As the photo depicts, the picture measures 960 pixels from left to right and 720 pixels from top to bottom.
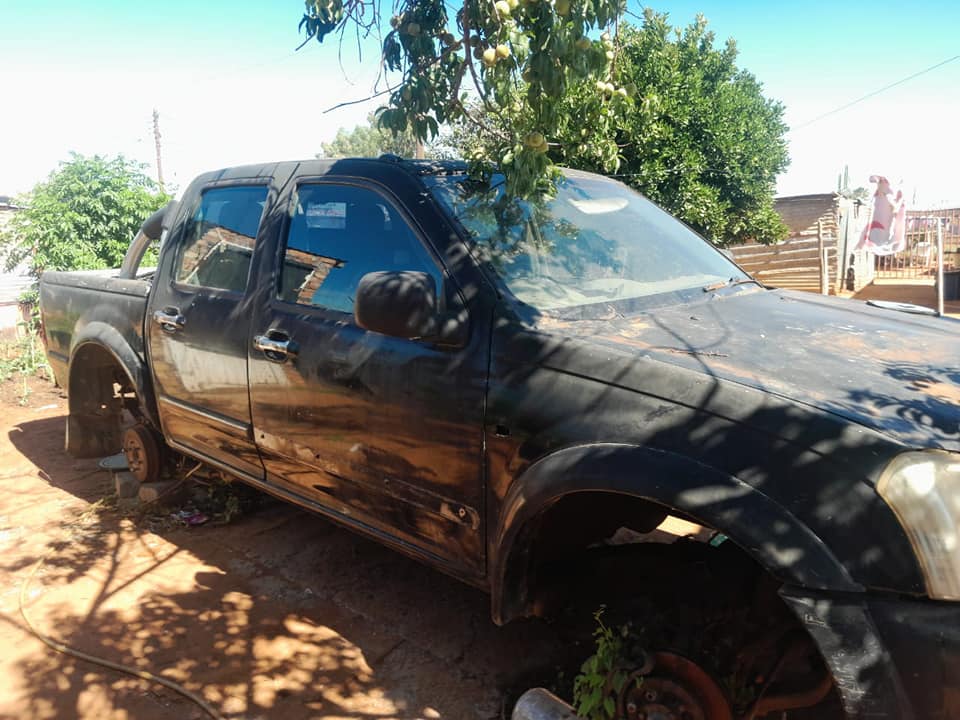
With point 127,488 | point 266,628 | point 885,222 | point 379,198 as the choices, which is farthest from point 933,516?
point 885,222

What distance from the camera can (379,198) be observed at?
2900mm

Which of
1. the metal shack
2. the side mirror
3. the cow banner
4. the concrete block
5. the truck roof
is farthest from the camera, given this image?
the metal shack

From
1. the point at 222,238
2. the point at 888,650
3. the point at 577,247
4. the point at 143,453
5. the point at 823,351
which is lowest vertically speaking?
the point at 143,453

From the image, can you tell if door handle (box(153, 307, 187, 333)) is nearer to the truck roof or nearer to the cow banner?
the truck roof

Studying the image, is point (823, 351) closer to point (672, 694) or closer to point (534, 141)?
point (672, 694)

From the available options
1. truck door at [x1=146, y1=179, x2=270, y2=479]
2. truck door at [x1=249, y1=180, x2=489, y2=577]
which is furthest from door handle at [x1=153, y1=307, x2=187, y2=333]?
A: truck door at [x1=249, y1=180, x2=489, y2=577]

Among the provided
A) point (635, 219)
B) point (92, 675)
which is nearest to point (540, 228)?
point (635, 219)

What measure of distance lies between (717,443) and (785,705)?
85 centimetres

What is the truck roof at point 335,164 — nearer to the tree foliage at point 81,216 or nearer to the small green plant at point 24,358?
the small green plant at point 24,358

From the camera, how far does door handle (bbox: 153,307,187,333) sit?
3643 millimetres

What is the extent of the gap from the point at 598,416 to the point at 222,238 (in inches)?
95.5

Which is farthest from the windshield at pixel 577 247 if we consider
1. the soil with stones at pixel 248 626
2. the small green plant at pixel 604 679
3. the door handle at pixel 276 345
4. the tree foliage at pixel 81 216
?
the tree foliage at pixel 81 216

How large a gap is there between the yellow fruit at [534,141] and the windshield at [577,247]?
0.78 ft

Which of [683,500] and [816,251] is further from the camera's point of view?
[816,251]
